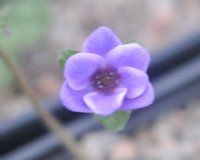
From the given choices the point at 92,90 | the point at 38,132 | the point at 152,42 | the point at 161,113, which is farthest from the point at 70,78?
the point at 152,42

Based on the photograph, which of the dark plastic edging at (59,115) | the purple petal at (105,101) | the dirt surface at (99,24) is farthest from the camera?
the dirt surface at (99,24)

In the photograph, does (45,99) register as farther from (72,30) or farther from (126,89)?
(126,89)

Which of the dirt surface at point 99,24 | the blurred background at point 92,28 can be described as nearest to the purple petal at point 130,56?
the blurred background at point 92,28

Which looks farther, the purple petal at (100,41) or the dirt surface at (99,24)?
the dirt surface at (99,24)

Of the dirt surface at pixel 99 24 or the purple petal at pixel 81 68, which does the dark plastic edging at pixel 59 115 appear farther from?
the purple petal at pixel 81 68

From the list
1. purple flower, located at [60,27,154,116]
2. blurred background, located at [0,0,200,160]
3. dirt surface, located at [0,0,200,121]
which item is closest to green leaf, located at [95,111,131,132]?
purple flower, located at [60,27,154,116]

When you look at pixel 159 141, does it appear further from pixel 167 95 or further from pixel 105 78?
pixel 105 78
